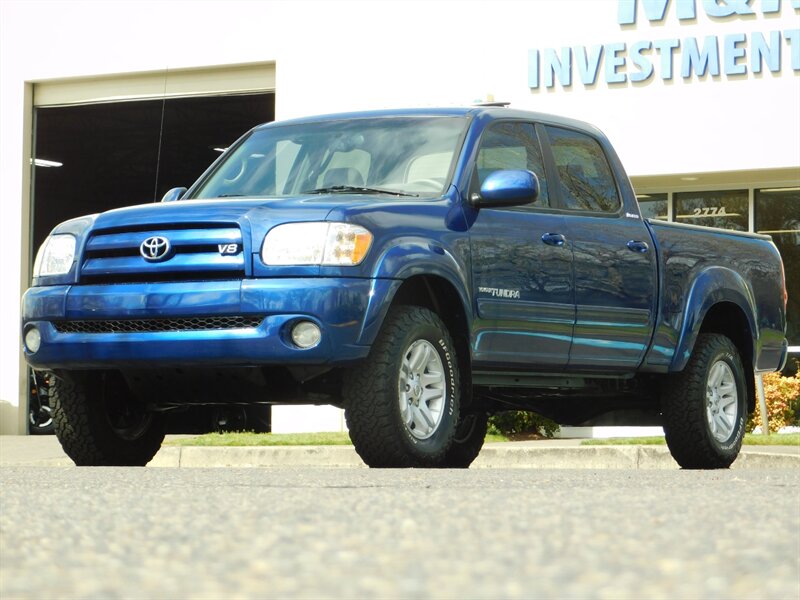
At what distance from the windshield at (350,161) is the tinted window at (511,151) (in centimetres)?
20

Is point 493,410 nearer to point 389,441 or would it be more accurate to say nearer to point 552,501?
point 389,441

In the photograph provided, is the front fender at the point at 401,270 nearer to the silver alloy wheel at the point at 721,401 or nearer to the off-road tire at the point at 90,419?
the off-road tire at the point at 90,419

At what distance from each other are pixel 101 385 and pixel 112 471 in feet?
4.00

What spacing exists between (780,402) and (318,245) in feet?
34.5

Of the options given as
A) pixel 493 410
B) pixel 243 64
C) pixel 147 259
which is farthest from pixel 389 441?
pixel 243 64

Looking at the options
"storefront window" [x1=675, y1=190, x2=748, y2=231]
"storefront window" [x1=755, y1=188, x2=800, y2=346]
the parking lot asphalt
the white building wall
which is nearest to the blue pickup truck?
the parking lot asphalt

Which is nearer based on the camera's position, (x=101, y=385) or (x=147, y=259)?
(x=147, y=259)

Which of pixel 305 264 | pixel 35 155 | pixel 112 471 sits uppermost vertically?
pixel 35 155

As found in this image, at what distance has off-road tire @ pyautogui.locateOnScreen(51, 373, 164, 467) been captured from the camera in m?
8.55

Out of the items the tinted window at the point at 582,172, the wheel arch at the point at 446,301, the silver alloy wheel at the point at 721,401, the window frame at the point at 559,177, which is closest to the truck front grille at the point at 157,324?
the wheel arch at the point at 446,301

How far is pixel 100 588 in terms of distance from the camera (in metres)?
3.41

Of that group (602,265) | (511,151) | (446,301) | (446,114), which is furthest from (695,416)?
(446,114)

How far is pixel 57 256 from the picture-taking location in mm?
8352

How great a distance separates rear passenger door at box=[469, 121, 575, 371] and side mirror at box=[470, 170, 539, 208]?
113 millimetres
